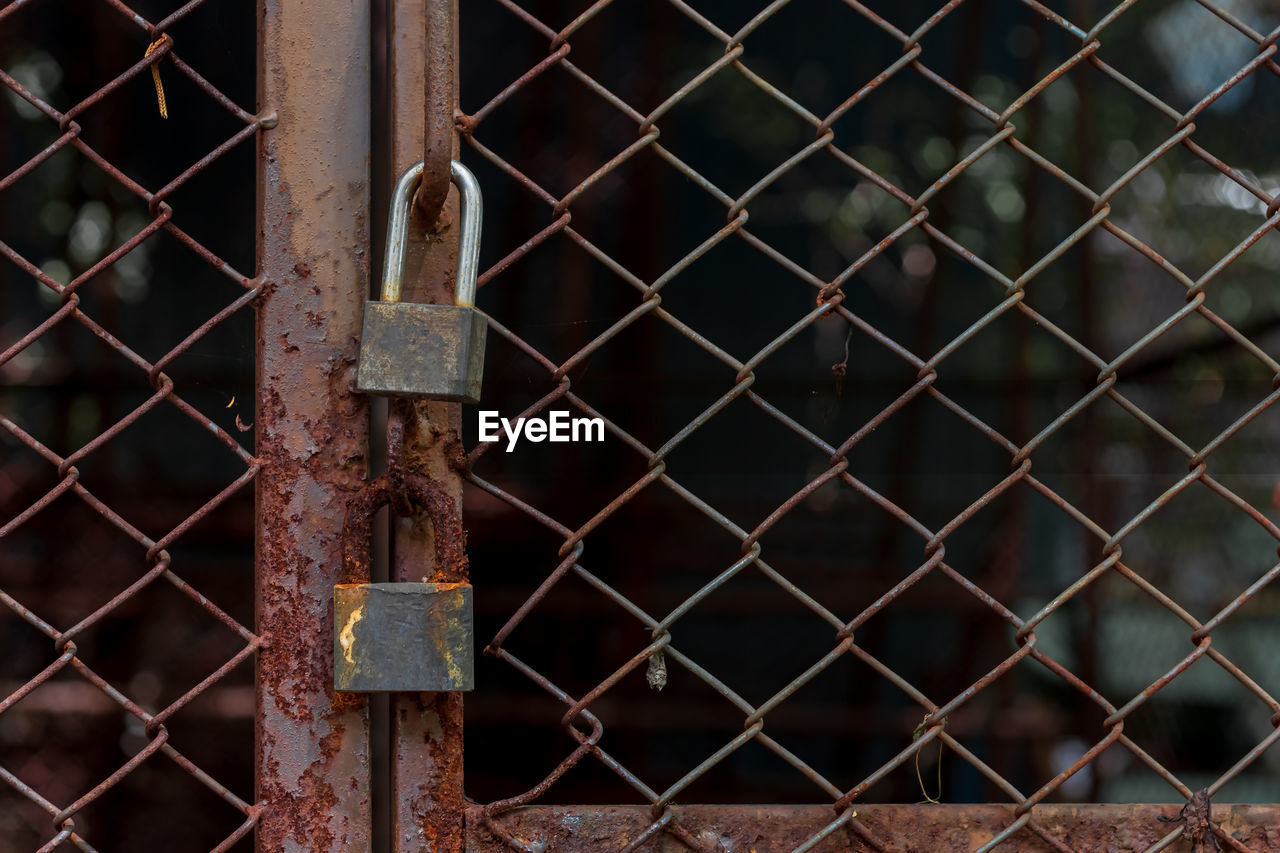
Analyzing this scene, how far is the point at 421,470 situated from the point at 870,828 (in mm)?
504

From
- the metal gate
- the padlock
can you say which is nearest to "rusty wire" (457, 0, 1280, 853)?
the padlock

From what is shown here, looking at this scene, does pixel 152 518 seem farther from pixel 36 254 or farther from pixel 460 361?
pixel 460 361

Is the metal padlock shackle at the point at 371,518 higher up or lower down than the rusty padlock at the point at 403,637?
higher up

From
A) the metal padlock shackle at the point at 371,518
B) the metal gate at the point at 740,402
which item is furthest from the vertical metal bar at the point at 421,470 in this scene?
the metal gate at the point at 740,402

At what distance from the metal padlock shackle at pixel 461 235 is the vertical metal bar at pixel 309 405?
0.09m

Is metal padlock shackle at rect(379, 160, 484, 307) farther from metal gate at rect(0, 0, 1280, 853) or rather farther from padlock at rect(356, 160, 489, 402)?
metal gate at rect(0, 0, 1280, 853)

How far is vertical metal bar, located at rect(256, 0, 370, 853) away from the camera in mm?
788

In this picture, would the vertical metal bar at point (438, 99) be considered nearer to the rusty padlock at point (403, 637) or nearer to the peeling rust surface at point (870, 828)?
the rusty padlock at point (403, 637)

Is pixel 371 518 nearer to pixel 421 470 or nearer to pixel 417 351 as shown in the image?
pixel 421 470

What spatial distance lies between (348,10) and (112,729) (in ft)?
7.50

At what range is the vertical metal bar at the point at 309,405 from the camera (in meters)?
0.79

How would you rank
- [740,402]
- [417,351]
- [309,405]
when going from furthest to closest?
[740,402] → [309,405] → [417,351]

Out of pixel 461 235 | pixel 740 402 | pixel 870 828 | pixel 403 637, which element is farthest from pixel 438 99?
pixel 740 402

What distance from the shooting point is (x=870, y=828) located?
33.9 inches
